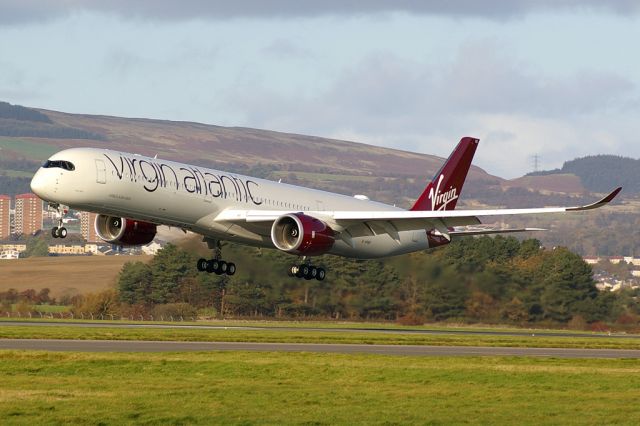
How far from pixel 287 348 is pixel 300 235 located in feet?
36.9

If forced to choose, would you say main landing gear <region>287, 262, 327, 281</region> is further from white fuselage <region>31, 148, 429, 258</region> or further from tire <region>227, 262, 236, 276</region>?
tire <region>227, 262, 236, 276</region>

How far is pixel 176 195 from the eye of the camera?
175 feet

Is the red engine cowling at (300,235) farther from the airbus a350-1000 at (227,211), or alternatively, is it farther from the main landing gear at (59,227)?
the main landing gear at (59,227)

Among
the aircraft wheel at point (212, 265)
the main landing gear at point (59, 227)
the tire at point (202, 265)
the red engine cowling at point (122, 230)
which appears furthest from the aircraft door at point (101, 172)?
the aircraft wheel at point (212, 265)

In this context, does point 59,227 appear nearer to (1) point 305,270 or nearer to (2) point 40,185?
(2) point 40,185

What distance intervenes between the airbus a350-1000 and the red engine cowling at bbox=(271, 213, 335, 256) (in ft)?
0.16

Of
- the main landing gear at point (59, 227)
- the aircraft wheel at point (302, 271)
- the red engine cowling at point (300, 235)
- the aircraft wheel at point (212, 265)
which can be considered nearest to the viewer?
the main landing gear at point (59, 227)

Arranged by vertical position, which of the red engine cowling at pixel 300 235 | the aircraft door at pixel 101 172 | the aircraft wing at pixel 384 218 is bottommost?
the red engine cowling at pixel 300 235

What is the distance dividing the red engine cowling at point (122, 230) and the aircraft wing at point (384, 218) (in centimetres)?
558

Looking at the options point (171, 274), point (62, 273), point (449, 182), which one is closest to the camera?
point (449, 182)

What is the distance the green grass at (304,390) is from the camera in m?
25.9

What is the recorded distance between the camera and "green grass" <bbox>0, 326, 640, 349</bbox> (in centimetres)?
5053

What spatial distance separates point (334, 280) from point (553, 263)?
15.7 m

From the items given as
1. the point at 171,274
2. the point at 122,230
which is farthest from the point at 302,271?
the point at 171,274
